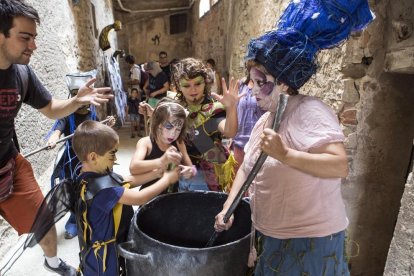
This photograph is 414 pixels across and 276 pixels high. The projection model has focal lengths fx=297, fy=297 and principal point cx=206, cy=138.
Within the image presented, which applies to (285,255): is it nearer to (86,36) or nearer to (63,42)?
(63,42)

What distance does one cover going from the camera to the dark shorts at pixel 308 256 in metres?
1.01

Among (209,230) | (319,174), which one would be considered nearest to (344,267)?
(319,174)

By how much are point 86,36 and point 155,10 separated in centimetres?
639

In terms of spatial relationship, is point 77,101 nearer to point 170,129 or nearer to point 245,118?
point 170,129

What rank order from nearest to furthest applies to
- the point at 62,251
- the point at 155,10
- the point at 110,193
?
1. the point at 110,193
2. the point at 62,251
3. the point at 155,10

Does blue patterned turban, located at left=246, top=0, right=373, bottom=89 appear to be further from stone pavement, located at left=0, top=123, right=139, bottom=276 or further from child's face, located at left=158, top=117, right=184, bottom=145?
stone pavement, located at left=0, top=123, right=139, bottom=276

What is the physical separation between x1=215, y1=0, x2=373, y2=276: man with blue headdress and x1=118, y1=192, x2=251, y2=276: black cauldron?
0.18m

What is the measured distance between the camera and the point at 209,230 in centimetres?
151

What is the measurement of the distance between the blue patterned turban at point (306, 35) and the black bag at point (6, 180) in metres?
1.41

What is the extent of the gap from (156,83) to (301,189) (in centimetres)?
431

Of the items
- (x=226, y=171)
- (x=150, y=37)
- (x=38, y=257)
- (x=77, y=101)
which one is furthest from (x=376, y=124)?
(x=150, y=37)

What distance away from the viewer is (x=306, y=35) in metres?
0.95

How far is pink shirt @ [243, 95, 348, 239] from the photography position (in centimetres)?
92

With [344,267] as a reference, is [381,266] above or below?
below
